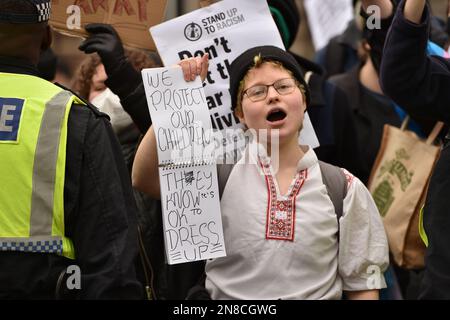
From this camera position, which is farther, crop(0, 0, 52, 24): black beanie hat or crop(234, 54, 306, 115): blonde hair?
crop(234, 54, 306, 115): blonde hair

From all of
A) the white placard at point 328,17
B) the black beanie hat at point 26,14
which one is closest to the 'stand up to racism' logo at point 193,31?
the black beanie hat at point 26,14

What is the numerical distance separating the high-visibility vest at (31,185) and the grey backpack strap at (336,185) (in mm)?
1196

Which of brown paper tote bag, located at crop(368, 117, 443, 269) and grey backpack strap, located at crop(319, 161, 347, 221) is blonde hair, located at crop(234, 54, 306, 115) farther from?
brown paper tote bag, located at crop(368, 117, 443, 269)

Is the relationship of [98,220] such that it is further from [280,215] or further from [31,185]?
[280,215]

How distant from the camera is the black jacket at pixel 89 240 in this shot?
3691 mm

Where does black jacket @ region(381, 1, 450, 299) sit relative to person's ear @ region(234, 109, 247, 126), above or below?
above

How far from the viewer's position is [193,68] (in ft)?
14.9

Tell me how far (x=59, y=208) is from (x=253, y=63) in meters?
1.23

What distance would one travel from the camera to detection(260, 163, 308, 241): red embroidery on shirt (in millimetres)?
4289

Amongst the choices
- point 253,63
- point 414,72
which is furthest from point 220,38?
point 414,72

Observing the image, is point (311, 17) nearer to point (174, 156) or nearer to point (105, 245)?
point (174, 156)

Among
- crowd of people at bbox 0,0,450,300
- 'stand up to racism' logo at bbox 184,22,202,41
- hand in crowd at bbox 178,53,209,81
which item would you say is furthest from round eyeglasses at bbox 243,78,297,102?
'stand up to racism' logo at bbox 184,22,202,41
